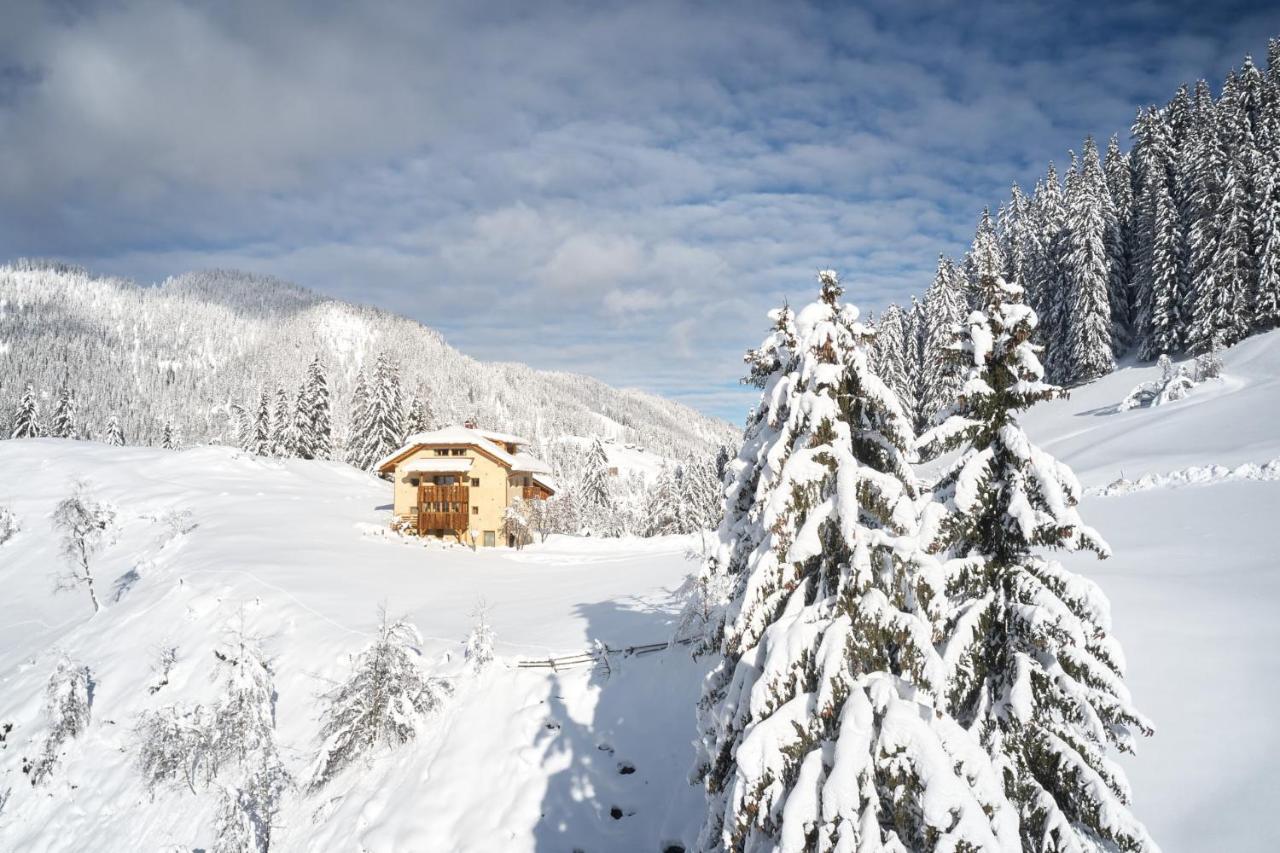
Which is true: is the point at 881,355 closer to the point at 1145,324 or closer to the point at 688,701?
the point at 1145,324

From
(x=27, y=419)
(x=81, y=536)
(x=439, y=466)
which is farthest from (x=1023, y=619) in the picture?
(x=27, y=419)

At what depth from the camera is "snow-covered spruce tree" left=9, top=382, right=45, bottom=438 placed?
74688 millimetres

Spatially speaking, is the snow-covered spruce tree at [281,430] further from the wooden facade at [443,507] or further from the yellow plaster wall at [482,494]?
the wooden facade at [443,507]

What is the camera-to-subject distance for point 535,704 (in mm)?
17656

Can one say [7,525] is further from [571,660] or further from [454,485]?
[571,660]

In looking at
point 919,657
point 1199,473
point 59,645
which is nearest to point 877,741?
point 919,657

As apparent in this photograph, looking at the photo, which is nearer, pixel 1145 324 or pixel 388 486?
pixel 1145 324

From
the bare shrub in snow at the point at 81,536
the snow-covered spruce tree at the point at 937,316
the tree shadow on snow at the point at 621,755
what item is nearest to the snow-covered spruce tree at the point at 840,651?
the tree shadow on snow at the point at 621,755

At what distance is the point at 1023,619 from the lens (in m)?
8.80

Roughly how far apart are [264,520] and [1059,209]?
265 ft

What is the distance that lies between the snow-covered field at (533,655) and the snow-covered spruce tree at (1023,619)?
2.29 m

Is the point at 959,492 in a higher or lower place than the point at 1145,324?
lower

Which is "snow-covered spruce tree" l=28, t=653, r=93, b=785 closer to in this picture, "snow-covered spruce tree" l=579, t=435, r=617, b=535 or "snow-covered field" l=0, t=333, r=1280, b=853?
"snow-covered field" l=0, t=333, r=1280, b=853

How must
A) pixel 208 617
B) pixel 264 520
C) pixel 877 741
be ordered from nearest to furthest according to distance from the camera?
pixel 877 741, pixel 208 617, pixel 264 520
